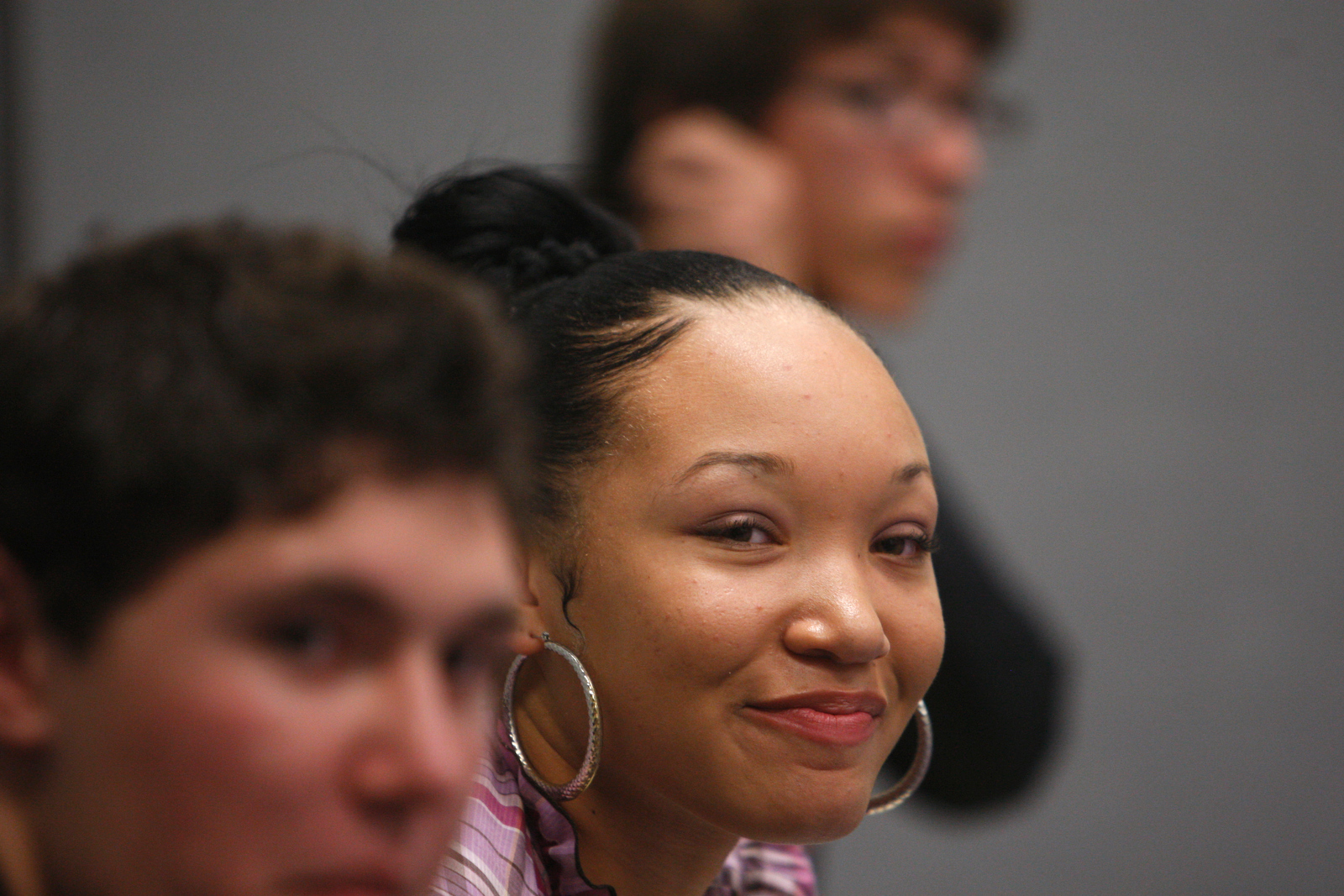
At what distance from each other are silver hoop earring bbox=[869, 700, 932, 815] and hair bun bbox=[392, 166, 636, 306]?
407mm

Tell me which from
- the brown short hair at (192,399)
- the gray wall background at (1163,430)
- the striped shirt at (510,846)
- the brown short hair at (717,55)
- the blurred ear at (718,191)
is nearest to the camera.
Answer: the brown short hair at (192,399)

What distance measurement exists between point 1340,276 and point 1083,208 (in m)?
0.50

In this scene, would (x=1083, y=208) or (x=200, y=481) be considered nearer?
(x=200, y=481)

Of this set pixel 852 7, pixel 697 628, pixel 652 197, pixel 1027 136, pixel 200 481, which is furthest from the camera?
pixel 1027 136

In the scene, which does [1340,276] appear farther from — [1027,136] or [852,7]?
[852,7]

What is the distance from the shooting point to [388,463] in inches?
20.1

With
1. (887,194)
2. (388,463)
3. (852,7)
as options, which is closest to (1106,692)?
(887,194)

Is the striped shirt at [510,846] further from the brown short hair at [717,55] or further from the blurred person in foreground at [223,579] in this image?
the brown short hair at [717,55]

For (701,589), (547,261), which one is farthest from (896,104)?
(701,589)

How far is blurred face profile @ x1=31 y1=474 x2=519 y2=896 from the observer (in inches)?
18.8

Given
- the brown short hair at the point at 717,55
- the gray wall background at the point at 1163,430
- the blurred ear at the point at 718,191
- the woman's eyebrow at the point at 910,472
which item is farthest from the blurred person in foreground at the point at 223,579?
the gray wall background at the point at 1163,430

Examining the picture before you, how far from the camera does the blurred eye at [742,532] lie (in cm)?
81

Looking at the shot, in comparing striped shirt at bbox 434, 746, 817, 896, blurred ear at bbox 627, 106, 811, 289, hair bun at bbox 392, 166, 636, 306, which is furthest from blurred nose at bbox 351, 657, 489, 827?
blurred ear at bbox 627, 106, 811, 289

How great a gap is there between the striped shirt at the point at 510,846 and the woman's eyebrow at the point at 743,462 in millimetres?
227
